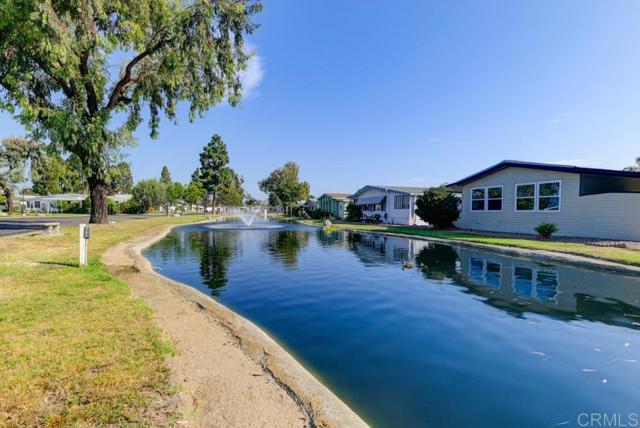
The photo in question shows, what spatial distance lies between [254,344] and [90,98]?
2144cm

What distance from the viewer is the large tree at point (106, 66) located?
14.5m

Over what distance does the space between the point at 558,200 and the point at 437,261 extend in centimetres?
1135

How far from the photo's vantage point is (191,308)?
19.7ft

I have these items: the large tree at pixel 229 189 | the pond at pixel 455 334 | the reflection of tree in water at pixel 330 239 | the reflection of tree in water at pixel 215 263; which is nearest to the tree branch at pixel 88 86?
the reflection of tree in water at pixel 215 263

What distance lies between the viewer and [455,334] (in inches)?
216

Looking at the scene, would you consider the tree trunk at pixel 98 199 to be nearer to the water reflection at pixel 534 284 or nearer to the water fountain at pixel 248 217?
the water fountain at pixel 248 217

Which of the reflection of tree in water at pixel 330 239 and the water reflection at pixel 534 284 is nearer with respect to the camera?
the water reflection at pixel 534 284

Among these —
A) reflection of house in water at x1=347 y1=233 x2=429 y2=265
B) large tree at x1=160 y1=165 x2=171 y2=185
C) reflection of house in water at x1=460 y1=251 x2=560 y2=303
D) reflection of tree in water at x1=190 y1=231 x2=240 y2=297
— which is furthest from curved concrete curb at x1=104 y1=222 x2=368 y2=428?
large tree at x1=160 y1=165 x2=171 y2=185

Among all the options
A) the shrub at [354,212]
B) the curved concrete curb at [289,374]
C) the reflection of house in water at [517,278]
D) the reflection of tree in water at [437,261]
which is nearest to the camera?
the curved concrete curb at [289,374]

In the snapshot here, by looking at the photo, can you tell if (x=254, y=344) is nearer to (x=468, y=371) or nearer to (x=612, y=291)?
(x=468, y=371)

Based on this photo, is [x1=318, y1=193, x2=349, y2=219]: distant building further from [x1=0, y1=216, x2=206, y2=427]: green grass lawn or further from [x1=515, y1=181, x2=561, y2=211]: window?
[x1=0, y1=216, x2=206, y2=427]: green grass lawn

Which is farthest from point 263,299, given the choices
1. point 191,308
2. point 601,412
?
point 601,412

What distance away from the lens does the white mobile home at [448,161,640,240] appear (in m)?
16.3

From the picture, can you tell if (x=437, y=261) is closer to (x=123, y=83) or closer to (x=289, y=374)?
(x=289, y=374)
